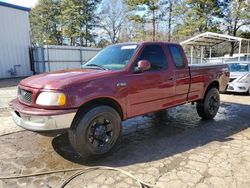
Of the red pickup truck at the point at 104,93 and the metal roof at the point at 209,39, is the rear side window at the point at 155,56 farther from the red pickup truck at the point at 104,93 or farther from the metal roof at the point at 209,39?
the metal roof at the point at 209,39

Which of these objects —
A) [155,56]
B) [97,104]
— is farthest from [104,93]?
[155,56]

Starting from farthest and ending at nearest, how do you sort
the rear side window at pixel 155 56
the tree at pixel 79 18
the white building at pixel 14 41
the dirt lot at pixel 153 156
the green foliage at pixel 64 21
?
the green foliage at pixel 64 21, the tree at pixel 79 18, the white building at pixel 14 41, the rear side window at pixel 155 56, the dirt lot at pixel 153 156

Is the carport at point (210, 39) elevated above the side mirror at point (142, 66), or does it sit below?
above

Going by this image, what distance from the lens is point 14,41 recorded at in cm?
1942

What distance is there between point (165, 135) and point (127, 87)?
5.57 feet

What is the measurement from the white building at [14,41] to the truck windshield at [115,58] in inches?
620

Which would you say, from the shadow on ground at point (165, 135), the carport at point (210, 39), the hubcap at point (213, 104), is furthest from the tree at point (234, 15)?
the hubcap at point (213, 104)

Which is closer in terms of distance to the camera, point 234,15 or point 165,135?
point 165,135

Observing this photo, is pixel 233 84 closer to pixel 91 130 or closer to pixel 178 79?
pixel 178 79

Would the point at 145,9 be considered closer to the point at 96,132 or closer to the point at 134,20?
the point at 134,20

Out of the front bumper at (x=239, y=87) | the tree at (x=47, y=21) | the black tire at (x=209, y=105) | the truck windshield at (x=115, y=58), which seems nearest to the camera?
the truck windshield at (x=115, y=58)

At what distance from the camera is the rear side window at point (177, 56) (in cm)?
549

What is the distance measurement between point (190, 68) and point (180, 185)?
3.17 metres

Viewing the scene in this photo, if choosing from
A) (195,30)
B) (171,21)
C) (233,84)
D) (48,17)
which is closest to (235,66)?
(233,84)
